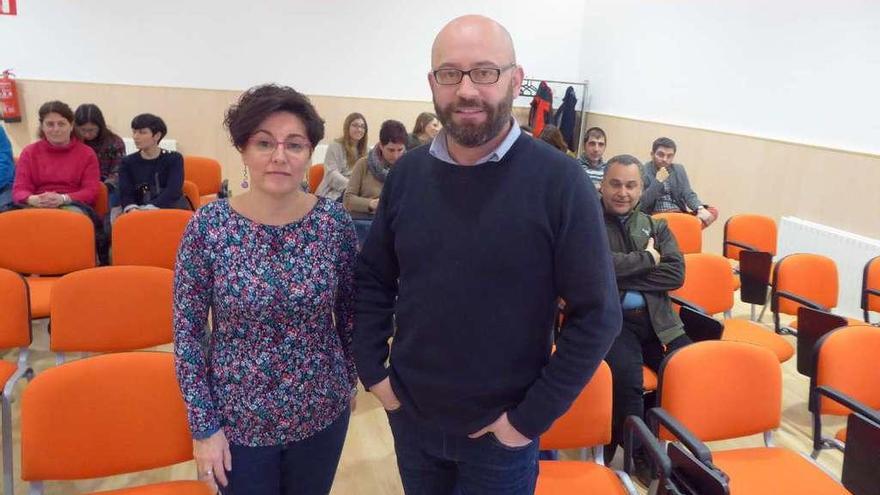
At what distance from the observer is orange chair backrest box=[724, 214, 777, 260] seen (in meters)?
4.20

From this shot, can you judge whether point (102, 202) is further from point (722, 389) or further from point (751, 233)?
point (751, 233)

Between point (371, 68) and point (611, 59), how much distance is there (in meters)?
2.91

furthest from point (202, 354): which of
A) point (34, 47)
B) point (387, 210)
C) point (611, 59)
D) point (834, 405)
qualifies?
point (611, 59)

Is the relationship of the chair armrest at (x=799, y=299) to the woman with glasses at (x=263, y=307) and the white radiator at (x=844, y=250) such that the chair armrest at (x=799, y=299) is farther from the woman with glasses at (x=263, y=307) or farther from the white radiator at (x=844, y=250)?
the woman with glasses at (x=263, y=307)

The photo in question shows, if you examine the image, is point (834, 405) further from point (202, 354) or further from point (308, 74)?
point (308, 74)

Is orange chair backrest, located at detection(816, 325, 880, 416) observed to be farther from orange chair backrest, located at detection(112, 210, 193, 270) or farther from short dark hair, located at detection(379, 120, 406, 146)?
orange chair backrest, located at detection(112, 210, 193, 270)

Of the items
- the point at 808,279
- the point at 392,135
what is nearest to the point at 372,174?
the point at 392,135

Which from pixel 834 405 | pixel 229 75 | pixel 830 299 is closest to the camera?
pixel 834 405

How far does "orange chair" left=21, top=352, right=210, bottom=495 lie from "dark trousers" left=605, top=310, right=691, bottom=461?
160 centimetres

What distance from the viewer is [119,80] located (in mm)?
5988

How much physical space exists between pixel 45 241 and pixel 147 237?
1.60ft

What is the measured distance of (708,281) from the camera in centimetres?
310

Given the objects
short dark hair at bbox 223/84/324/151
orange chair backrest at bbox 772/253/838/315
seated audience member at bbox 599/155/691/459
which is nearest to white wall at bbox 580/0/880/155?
orange chair backrest at bbox 772/253/838/315

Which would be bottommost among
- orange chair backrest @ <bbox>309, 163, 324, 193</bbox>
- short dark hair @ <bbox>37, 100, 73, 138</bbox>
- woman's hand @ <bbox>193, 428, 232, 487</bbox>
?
woman's hand @ <bbox>193, 428, 232, 487</bbox>
